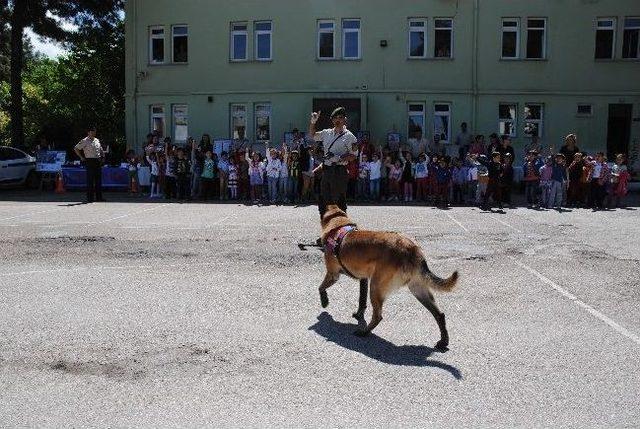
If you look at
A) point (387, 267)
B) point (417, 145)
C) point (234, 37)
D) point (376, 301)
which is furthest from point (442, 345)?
point (234, 37)

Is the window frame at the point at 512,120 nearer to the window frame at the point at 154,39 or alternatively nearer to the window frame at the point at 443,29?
the window frame at the point at 443,29

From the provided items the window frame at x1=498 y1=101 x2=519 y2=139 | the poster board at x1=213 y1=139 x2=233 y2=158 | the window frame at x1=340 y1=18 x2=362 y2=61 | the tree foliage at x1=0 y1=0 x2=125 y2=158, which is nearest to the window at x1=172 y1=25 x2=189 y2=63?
the poster board at x1=213 y1=139 x2=233 y2=158

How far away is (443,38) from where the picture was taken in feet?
89.1

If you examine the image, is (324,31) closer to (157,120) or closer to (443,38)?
(443,38)

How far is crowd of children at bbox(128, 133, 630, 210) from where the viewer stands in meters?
19.5

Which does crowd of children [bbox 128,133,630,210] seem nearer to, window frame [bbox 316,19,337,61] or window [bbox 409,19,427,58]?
window frame [bbox 316,19,337,61]

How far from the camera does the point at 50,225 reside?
14539 mm

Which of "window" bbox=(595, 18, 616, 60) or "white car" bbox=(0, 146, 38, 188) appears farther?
"window" bbox=(595, 18, 616, 60)

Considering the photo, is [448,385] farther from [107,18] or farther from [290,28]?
[107,18]

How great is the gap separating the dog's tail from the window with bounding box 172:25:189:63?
2485 cm

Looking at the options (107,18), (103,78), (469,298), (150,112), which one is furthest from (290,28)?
(469,298)

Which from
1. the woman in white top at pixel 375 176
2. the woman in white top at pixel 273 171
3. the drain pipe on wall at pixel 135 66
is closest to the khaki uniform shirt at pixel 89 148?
the woman in white top at pixel 273 171

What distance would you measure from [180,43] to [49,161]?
295 inches

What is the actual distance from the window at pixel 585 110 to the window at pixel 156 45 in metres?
17.6
